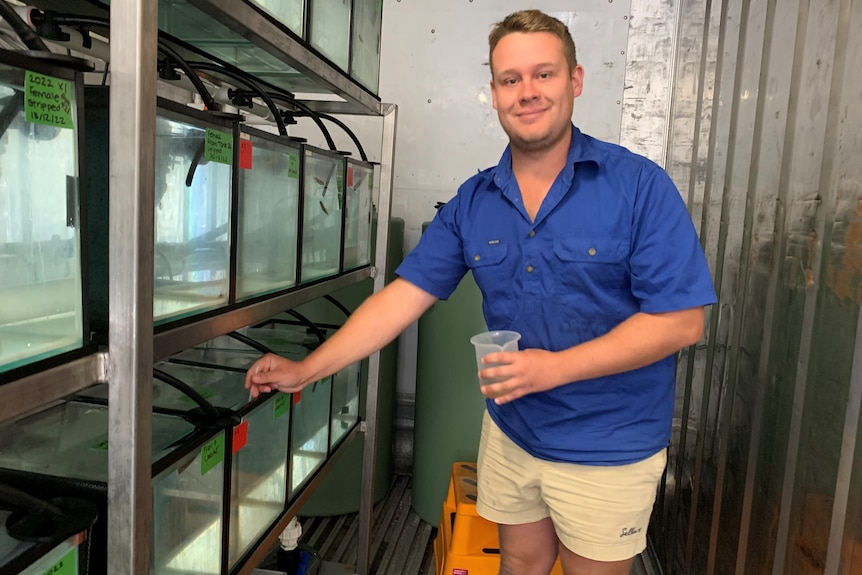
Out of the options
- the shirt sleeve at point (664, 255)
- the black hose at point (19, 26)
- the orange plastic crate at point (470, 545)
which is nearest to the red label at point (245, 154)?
the black hose at point (19, 26)

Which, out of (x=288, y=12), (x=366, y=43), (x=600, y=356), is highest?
(x=366, y=43)

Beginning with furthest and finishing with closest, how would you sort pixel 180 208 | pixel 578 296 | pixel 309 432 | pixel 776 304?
1. pixel 309 432
2. pixel 776 304
3. pixel 578 296
4. pixel 180 208

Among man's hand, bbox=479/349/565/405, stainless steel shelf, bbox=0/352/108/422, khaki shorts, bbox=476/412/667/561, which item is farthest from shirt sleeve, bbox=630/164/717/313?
stainless steel shelf, bbox=0/352/108/422

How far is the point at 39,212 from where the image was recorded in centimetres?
71

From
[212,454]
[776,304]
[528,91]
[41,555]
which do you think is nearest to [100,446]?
[212,454]

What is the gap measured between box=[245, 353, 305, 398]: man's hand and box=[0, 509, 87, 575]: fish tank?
51 centimetres

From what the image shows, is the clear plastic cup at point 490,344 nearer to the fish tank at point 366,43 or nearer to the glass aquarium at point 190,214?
the glass aquarium at point 190,214

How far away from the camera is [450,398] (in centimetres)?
247

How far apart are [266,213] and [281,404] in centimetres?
47

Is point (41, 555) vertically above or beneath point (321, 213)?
beneath

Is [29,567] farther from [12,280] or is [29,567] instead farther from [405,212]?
[405,212]

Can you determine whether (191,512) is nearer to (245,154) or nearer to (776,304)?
(245,154)

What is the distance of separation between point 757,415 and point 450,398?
4.01 ft

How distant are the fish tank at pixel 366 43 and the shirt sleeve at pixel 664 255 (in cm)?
87
